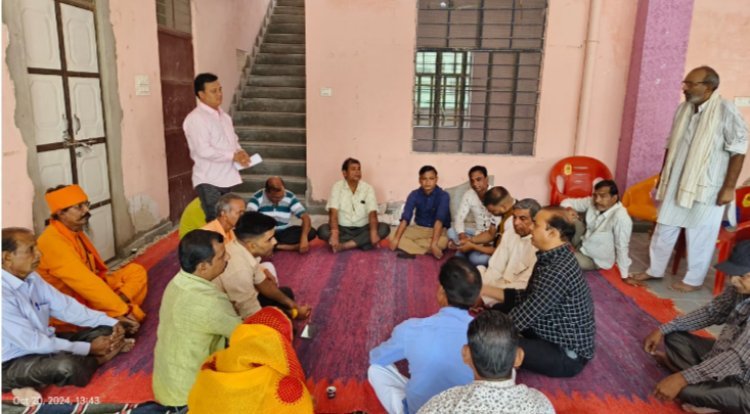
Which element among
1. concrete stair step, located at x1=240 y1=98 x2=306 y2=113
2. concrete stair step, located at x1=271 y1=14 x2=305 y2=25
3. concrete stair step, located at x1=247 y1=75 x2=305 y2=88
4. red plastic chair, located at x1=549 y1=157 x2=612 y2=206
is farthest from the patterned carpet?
concrete stair step, located at x1=271 y1=14 x2=305 y2=25

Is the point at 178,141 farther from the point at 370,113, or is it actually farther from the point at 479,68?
the point at 479,68

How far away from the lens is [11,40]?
136 inches

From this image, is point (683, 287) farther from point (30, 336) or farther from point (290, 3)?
point (290, 3)

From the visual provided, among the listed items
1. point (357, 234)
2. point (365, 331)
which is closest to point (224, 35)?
point (357, 234)

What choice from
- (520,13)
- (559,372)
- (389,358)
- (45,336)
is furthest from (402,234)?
(520,13)

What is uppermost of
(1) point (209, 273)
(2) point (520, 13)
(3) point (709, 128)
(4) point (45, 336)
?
(2) point (520, 13)

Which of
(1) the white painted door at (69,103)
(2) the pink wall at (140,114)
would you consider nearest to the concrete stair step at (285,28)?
(2) the pink wall at (140,114)

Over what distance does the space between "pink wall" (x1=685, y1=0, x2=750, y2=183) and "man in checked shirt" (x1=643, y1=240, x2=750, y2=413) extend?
3.96 meters

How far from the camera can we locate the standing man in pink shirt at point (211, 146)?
4.37 metres

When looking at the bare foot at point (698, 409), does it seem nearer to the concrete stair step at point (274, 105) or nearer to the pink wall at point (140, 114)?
the pink wall at point (140, 114)

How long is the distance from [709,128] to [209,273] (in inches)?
154

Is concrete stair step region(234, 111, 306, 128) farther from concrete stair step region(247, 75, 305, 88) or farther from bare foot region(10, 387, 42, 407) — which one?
bare foot region(10, 387, 42, 407)

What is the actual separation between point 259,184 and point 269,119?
1.26 m

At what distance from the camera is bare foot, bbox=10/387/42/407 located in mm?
2646
